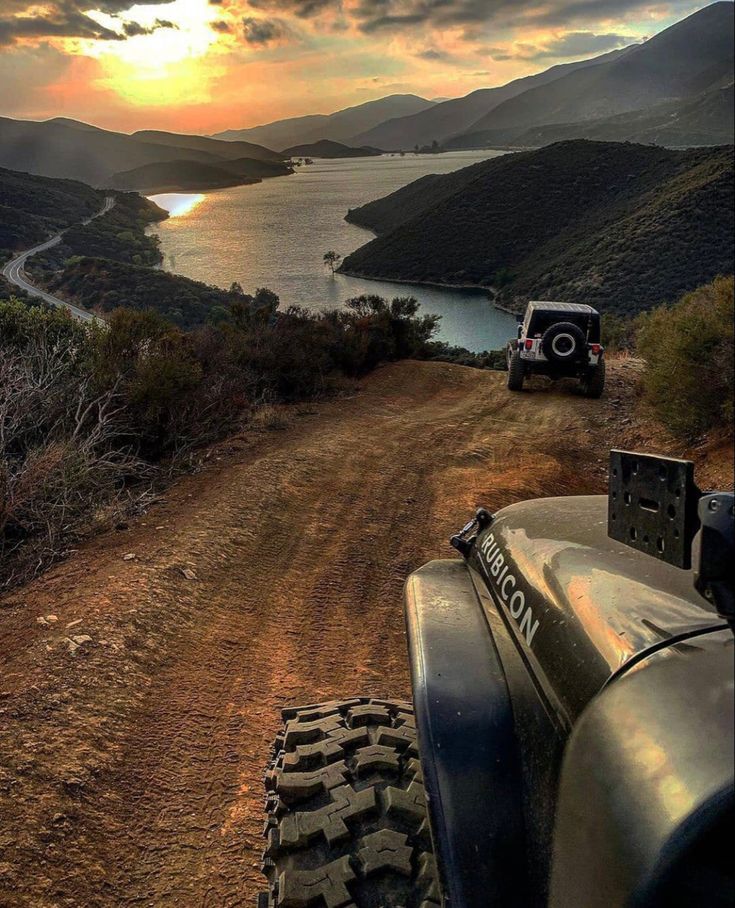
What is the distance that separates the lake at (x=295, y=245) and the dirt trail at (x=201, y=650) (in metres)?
30.7

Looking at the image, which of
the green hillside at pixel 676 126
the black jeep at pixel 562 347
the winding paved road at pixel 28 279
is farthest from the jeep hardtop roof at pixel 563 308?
the green hillside at pixel 676 126

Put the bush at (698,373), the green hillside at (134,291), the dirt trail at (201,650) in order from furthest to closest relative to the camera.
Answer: the green hillside at (134,291), the bush at (698,373), the dirt trail at (201,650)

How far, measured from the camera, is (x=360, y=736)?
2111 mm

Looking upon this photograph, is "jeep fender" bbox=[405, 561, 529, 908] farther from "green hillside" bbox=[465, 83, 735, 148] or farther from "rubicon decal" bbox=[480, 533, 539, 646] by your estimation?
"green hillside" bbox=[465, 83, 735, 148]

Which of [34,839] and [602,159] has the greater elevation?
[602,159]

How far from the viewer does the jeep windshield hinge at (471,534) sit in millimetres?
2513

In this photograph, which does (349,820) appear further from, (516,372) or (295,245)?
(295,245)

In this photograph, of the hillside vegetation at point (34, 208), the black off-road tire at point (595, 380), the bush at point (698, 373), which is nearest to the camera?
the bush at point (698, 373)

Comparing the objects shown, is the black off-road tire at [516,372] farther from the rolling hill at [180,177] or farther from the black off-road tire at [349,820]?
the rolling hill at [180,177]

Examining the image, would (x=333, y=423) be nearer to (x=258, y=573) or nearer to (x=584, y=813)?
(x=258, y=573)

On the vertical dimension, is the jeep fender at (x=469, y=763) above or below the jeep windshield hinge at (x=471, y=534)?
below

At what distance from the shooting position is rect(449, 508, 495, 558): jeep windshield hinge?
98.9 inches

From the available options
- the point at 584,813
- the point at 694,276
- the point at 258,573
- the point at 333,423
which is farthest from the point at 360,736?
the point at 694,276

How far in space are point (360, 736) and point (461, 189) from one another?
256ft
